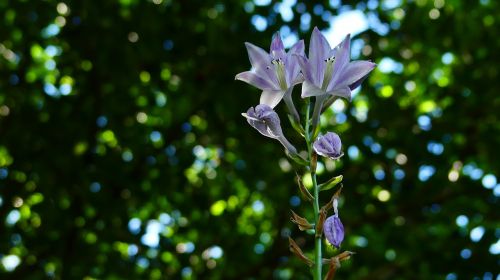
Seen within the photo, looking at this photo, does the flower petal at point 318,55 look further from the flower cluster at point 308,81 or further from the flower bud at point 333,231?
the flower bud at point 333,231

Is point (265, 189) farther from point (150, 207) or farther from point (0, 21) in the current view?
point (0, 21)

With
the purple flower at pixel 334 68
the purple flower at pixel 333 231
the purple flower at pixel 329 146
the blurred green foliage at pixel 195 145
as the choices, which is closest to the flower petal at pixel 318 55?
the purple flower at pixel 334 68

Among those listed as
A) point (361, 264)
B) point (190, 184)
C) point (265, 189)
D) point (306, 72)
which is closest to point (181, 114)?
point (190, 184)

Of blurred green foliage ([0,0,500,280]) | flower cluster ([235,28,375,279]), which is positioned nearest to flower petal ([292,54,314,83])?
flower cluster ([235,28,375,279])

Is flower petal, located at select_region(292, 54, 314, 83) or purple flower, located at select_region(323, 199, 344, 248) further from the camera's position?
flower petal, located at select_region(292, 54, 314, 83)

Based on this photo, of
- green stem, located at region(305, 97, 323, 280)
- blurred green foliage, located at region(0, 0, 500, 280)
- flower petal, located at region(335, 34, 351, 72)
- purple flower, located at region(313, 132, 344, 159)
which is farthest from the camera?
blurred green foliage, located at region(0, 0, 500, 280)

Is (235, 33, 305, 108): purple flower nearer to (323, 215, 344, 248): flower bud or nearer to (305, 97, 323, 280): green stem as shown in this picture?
(305, 97, 323, 280): green stem
